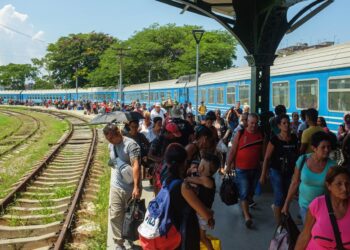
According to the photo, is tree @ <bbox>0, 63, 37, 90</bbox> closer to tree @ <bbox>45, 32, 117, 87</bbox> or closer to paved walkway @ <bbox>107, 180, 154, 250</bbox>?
tree @ <bbox>45, 32, 117, 87</bbox>

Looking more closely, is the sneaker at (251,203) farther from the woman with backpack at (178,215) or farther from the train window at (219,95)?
the train window at (219,95)

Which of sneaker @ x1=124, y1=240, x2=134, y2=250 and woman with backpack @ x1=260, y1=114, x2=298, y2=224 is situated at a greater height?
woman with backpack @ x1=260, y1=114, x2=298, y2=224

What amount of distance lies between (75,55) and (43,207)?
78627mm

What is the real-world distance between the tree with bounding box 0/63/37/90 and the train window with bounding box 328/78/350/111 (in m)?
103

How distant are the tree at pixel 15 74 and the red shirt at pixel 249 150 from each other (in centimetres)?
10723

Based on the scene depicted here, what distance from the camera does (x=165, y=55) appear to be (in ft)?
182

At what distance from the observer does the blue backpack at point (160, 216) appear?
355 cm

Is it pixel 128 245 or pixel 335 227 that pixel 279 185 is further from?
pixel 335 227

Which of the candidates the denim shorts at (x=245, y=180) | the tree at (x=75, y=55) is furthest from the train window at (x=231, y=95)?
the tree at (x=75, y=55)

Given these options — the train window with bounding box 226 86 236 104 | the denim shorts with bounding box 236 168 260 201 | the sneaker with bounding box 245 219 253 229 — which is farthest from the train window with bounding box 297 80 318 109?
the sneaker with bounding box 245 219 253 229

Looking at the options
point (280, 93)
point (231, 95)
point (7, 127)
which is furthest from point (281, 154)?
point (7, 127)

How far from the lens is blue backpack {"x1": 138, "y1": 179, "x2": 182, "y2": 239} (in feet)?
11.6

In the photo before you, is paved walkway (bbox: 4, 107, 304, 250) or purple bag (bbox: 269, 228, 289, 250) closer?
purple bag (bbox: 269, 228, 289, 250)

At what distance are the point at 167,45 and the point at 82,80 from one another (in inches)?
1221
